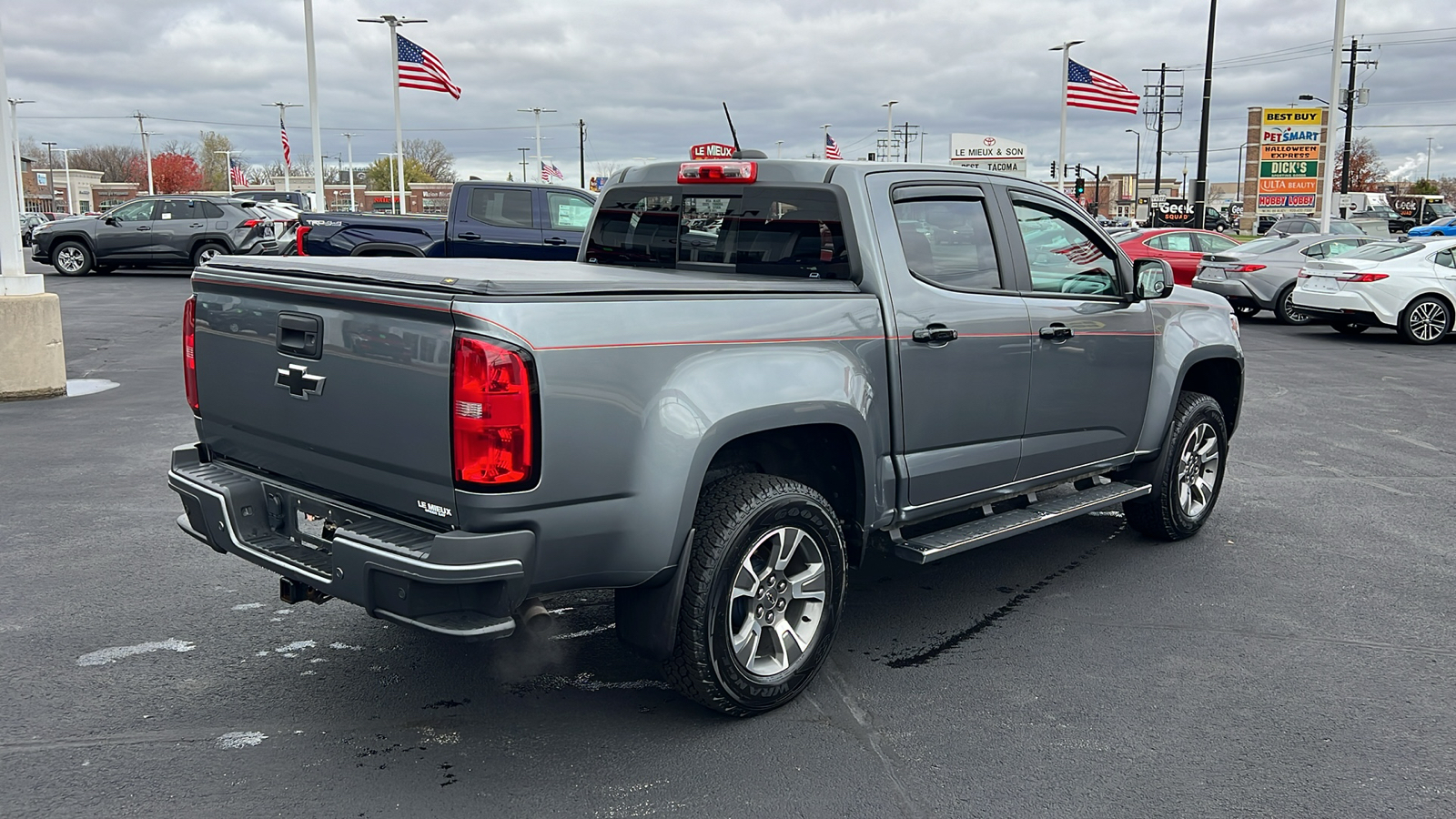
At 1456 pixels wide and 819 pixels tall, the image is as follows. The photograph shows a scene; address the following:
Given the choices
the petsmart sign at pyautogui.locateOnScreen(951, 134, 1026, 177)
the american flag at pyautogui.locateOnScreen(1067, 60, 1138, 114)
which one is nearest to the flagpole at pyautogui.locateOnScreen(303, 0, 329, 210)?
the american flag at pyautogui.locateOnScreen(1067, 60, 1138, 114)

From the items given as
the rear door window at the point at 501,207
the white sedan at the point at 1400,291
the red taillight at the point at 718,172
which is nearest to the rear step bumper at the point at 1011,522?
the red taillight at the point at 718,172

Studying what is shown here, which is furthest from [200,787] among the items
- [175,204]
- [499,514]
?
[175,204]

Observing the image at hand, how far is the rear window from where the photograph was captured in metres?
4.46

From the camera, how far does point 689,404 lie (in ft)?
11.4

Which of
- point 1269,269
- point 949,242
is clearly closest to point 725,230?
point 949,242

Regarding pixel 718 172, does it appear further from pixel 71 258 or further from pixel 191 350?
pixel 71 258

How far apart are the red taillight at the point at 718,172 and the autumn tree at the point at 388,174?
108m

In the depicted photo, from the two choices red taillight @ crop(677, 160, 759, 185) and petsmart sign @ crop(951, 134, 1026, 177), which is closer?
red taillight @ crop(677, 160, 759, 185)

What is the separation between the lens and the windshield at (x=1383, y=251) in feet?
54.7

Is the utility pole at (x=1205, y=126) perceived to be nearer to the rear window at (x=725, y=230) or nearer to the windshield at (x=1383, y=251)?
the windshield at (x=1383, y=251)

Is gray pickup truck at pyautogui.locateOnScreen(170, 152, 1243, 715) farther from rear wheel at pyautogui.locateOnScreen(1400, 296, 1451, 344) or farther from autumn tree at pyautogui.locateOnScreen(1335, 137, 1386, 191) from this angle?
autumn tree at pyautogui.locateOnScreen(1335, 137, 1386, 191)

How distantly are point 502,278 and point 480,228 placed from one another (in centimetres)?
1316

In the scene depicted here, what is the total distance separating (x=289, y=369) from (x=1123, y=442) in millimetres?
3954

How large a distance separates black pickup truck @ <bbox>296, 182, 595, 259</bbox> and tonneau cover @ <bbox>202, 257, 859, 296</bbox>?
463 inches
